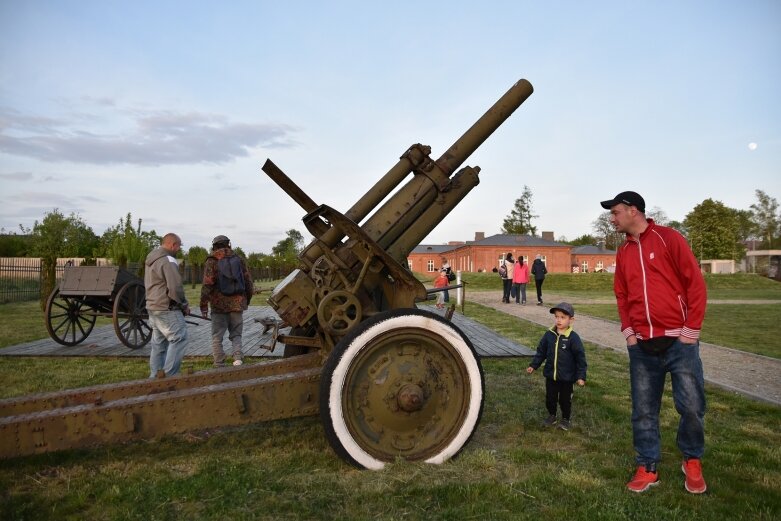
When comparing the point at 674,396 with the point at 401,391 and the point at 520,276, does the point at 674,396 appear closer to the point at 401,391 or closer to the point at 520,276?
the point at 401,391

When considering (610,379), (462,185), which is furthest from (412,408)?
(610,379)

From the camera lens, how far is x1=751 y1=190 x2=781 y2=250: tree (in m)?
75.7

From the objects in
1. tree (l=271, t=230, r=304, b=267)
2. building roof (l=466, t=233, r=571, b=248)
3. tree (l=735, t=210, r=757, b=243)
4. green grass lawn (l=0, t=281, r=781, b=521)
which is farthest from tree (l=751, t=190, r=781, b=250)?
green grass lawn (l=0, t=281, r=781, b=521)

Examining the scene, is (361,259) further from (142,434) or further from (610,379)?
(610,379)

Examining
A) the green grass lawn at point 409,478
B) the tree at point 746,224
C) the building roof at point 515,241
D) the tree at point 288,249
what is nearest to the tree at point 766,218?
the tree at point 746,224

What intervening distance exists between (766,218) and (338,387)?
8962 centimetres

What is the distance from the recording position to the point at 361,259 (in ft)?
12.7

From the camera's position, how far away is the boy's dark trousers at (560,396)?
4637 mm

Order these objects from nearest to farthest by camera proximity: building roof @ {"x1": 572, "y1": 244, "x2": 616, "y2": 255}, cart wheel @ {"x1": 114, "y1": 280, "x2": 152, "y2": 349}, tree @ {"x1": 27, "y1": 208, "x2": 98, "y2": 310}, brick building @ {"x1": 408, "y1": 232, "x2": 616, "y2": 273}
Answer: cart wheel @ {"x1": 114, "y1": 280, "x2": 152, "y2": 349}
tree @ {"x1": 27, "y1": 208, "x2": 98, "y2": 310}
brick building @ {"x1": 408, "y1": 232, "x2": 616, "y2": 273}
building roof @ {"x1": 572, "y1": 244, "x2": 616, "y2": 255}

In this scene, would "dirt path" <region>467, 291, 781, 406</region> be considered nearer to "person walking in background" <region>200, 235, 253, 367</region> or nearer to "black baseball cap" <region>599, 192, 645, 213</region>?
"black baseball cap" <region>599, 192, 645, 213</region>

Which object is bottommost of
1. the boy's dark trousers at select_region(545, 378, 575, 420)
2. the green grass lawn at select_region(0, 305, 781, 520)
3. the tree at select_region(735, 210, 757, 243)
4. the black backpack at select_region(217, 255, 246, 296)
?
the green grass lawn at select_region(0, 305, 781, 520)

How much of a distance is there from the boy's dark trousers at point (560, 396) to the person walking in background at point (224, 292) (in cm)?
415

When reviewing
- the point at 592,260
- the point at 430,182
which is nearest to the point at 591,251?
the point at 592,260

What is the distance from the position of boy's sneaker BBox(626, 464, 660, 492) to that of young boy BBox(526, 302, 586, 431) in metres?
1.10
